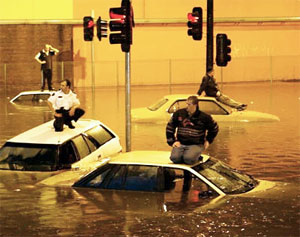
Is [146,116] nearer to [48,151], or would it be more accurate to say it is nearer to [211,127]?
[48,151]

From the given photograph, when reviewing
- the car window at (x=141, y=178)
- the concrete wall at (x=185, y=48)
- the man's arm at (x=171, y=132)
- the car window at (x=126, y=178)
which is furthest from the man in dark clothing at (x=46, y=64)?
the car window at (x=141, y=178)

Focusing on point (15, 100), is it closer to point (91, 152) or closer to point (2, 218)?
point (91, 152)

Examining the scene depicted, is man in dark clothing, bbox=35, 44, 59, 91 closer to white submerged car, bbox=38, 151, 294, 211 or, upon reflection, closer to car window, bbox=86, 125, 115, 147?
car window, bbox=86, 125, 115, 147

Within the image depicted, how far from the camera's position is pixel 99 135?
16.0 metres

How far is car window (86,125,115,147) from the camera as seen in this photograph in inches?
615

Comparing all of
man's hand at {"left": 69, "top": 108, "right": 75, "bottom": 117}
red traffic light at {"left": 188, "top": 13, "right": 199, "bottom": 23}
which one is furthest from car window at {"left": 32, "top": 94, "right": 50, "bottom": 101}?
man's hand at {"left": 69, "top": 108, "right": 75, "bottom": 117}

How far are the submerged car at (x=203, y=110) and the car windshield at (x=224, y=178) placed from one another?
35.8ft

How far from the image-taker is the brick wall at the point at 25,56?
40375mm

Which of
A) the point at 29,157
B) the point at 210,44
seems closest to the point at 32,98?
the point at 210,44

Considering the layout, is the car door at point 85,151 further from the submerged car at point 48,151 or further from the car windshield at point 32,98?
the car windshield at point 32,98

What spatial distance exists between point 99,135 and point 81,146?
101cm

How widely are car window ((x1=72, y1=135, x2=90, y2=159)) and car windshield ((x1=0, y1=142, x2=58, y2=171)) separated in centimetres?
49

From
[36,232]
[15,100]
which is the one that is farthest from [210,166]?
[15,100]

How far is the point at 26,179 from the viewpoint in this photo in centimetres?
1391
